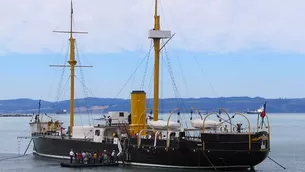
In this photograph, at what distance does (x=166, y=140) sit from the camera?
47.2m

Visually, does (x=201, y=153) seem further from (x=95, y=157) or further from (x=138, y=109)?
(x=95, y=157)

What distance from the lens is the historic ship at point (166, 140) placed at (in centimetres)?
4506

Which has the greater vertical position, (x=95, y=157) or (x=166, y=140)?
(x=166, y=140)

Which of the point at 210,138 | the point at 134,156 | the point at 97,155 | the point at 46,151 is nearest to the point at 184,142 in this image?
the point at 210,138

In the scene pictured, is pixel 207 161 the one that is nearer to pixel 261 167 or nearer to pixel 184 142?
pixel 184 142

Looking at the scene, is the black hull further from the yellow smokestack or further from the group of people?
the yellow smokestack

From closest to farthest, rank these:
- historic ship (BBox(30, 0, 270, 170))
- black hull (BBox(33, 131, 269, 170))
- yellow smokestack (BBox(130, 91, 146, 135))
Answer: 1. black hull (BBox(33, 131, 269, 170))
2. historic ship (BBox(30, 0, 270, 170))
3. yellow smokestack (BBox(130, 91, 146, 135))

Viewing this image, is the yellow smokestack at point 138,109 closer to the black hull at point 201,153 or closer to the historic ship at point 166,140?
the historic ship at point 166,140

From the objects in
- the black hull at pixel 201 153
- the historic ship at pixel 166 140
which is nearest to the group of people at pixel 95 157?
the historic ship at pixel 166 140

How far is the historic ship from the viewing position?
45.1 m

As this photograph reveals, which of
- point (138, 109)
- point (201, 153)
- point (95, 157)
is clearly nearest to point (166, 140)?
point (201, 153)

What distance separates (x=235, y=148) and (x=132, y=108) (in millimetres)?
12126

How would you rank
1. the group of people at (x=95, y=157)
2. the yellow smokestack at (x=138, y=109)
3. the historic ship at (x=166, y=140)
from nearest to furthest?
the historic ship at (x=166, y=140) < the group of people at (x=95, y=157) < the yellow smokestack at (x=138, y=109)

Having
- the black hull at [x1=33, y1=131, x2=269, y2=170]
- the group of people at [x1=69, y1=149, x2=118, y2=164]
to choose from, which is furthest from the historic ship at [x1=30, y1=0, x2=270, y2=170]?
the group of people at [x1=69, y1=149, x2=118, y2=164]
